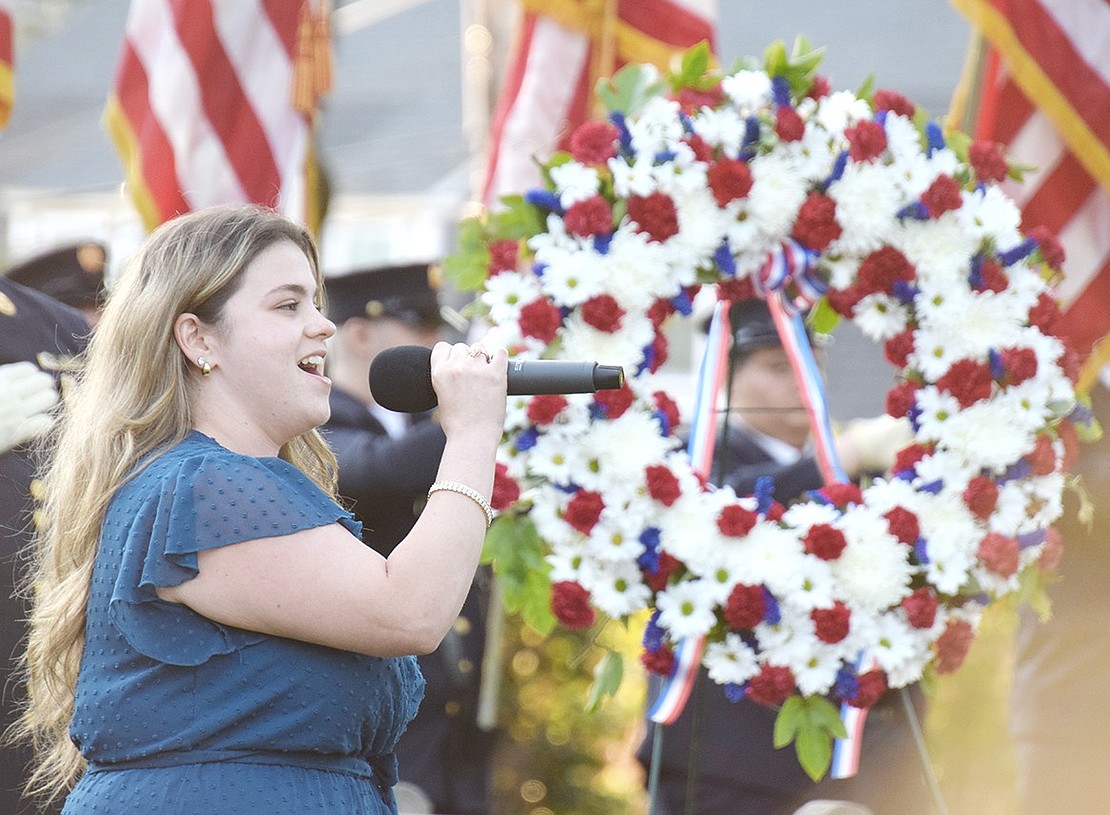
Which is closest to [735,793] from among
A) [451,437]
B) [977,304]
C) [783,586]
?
[783,586]

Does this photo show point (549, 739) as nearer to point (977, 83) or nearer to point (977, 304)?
point (977, 83)

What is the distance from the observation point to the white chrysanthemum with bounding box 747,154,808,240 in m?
3.61

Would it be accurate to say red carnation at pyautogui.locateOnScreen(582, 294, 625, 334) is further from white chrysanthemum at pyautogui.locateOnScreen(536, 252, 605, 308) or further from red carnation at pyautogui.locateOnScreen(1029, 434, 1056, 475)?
red carnation at pyautogui.locateOnScreen(1029, 434, 1056, 475)

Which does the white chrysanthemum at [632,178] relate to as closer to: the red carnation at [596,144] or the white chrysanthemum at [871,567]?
the red carnation at [596,144]

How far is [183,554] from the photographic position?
1907 mm

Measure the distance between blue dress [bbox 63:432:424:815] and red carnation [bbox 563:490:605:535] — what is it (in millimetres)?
1486

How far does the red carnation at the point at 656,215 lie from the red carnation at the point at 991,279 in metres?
0.77

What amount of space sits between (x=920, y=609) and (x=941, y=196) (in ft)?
3.24

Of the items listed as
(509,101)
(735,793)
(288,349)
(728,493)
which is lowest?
(735,793)

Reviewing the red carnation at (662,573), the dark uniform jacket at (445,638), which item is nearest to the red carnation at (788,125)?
the red carnation at (662,573)

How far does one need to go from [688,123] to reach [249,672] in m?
2.11

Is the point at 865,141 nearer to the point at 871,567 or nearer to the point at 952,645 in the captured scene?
the point at 871,567

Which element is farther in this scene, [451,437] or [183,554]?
[451,437]

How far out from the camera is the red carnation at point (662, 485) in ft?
11.5
